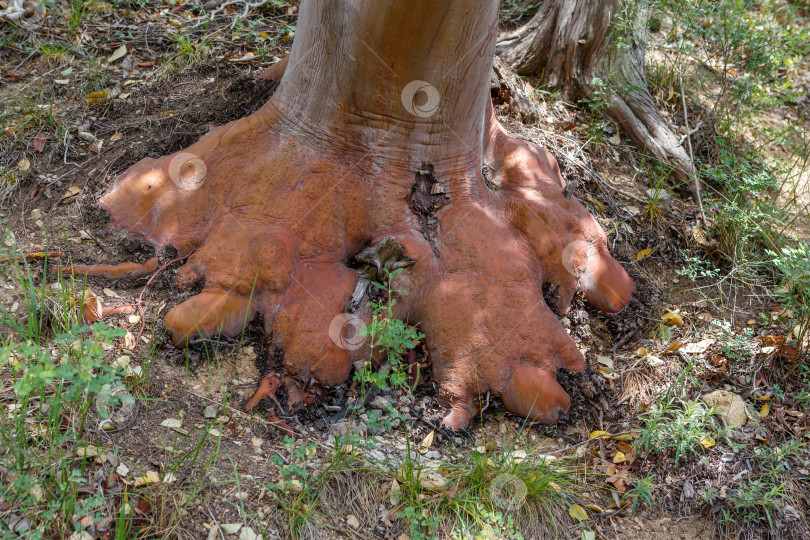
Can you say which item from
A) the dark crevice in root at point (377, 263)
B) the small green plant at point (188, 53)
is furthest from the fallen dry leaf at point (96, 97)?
the dark crevice in root at point (377, 263)

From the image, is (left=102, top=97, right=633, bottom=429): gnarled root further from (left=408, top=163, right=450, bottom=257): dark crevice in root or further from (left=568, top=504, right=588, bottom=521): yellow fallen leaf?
(left=568, top=504, right=588, bottom=521): yellow fallen leaf

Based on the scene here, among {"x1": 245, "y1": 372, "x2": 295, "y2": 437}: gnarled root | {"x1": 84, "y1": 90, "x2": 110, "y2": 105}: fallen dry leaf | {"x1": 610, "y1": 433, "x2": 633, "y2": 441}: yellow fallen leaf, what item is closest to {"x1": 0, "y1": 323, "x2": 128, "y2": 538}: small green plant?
{"x1": 245, "y1": 372, "x2": 295, "y2": 437}: gnarled root

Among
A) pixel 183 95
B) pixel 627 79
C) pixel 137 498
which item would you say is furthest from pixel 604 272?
pixel 183 95

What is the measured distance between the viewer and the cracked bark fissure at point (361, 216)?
108 inches

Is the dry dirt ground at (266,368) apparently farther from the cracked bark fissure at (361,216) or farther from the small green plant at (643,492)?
the cracked bark fissure at (361,216)

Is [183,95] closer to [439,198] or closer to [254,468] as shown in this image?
[439,198]

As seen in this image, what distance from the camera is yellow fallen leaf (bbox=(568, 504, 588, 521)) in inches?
96.3

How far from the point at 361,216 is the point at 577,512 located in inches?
64.4

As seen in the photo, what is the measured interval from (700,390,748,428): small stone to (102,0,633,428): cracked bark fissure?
64cm

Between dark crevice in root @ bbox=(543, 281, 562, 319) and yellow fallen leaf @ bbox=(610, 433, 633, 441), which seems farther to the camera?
dark crevice in root @ bbox=(543, 281, 562, 319)

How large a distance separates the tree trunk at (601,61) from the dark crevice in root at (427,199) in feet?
6.51

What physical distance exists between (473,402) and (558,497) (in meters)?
0.60

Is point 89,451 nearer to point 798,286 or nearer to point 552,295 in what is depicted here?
point 552,295

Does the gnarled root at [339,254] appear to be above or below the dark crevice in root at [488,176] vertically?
below
